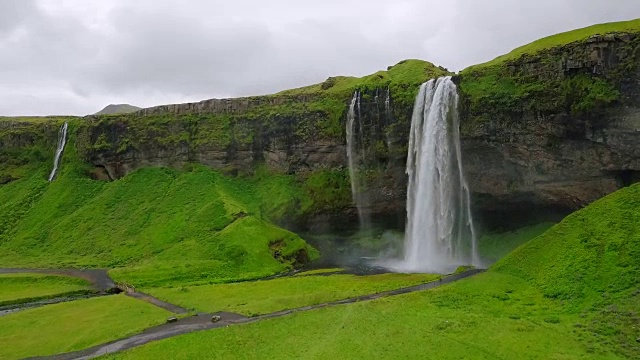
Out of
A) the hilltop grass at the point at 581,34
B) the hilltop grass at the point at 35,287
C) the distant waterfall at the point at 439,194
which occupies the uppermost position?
the hilltop grass at the point at 581,34

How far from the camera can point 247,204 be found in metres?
79.6

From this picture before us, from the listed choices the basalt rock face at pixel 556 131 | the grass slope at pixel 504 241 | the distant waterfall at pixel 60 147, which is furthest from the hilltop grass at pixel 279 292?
the distant waterfall at pixel 60 147

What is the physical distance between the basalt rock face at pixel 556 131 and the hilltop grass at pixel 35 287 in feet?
154

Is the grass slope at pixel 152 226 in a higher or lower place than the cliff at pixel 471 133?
lower

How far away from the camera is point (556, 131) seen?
184 feet

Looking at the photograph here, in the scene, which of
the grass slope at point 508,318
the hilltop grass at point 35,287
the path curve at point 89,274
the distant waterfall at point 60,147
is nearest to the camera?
the grass slope at point 508,318

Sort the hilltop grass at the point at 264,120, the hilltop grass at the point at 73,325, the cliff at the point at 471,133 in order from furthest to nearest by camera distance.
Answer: the hilltop grass at the point at 264,120 → the cliff at the point at 471,133 → the hilltop grass at the point at 73,325

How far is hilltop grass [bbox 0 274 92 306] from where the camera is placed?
162ft

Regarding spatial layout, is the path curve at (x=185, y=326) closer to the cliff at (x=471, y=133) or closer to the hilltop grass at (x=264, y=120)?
the cliff at (x=471, y=133)

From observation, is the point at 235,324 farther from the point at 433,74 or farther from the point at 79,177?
the point at 79,177

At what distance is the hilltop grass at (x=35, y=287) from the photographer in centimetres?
4950

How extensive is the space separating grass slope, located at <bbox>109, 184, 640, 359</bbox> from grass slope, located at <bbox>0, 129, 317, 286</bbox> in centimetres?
2615

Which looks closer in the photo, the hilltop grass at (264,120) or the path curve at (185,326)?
the path curve at (185,326)

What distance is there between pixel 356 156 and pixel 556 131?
28.2m
